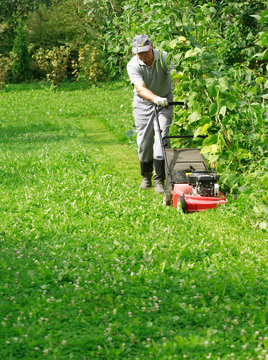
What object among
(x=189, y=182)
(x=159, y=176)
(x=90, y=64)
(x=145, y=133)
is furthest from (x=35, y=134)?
(x=90, y=64)

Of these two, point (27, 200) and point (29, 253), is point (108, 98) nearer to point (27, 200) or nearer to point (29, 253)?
point (27, 200)

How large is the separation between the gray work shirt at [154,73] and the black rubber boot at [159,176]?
918mm

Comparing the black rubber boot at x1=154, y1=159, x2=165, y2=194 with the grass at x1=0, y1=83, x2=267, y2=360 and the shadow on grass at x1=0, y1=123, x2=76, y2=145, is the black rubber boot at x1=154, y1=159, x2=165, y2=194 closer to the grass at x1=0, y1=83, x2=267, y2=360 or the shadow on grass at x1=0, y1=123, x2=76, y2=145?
the grass at x1=0, y1=83, x2=267, y2=360

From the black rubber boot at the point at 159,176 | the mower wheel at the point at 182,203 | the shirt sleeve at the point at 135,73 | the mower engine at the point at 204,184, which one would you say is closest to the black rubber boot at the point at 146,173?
the black rubber boot at the point at 159,176

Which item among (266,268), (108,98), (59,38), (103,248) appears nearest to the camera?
(266,268)

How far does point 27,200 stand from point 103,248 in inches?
70.2

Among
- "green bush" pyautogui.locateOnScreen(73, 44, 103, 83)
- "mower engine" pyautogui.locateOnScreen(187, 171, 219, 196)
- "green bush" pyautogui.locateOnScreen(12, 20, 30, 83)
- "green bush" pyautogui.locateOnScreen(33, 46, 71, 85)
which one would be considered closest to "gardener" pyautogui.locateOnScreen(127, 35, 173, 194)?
"mower engine" pyautogui.locateOnScreen(187, 171, 219, 196)

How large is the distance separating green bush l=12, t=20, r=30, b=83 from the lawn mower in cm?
1813

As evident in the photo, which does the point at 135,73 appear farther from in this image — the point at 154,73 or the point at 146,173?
the point at 146,173

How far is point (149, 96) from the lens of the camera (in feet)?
20.7

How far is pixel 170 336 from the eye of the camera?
3238 mm

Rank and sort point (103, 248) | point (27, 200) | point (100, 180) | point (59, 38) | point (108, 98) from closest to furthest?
point (103, 248) → point (27, 200) → point (100, 180) → point (108, 98) → point (59, 38)

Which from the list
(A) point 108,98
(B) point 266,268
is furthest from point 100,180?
(A) point 108,98

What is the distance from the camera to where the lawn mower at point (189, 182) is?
220 inches
